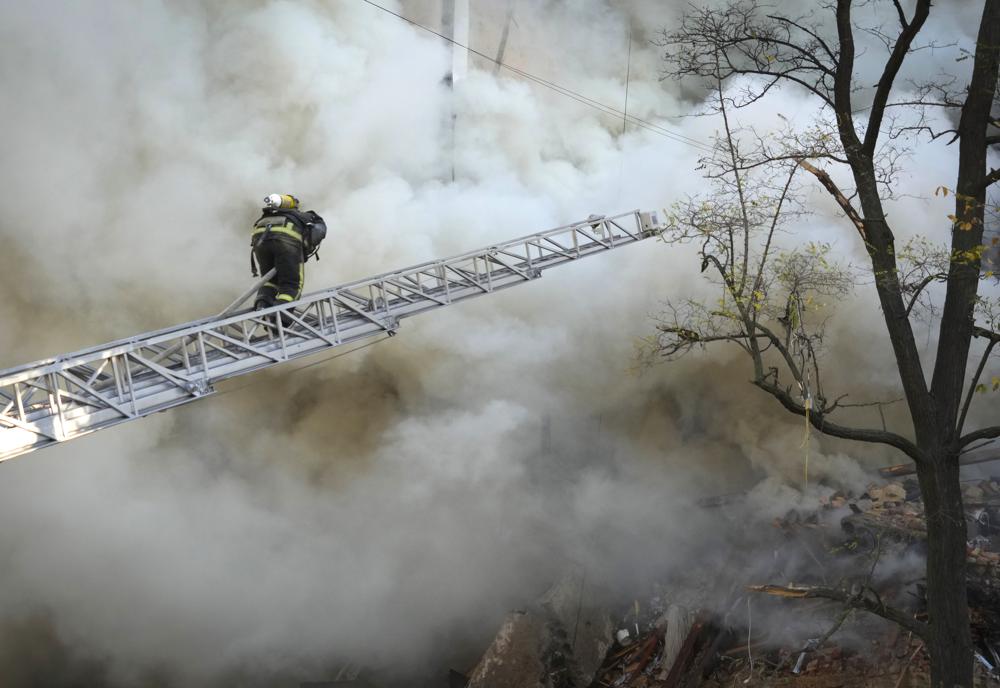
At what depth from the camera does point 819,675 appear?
9.91 m

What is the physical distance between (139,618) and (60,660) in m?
1.24

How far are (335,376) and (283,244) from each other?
20.2ft

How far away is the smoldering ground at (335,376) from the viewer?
41.4 ft

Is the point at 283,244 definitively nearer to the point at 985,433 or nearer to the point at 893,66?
the point at 893,66

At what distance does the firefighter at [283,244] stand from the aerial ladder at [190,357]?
20 centimetres

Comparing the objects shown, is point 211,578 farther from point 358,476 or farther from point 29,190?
point 29,190

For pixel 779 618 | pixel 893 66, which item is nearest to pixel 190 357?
pixel 893 66

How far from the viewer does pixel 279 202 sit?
8.80 meters

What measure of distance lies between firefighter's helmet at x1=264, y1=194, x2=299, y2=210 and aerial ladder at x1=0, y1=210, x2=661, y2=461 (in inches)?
36.3

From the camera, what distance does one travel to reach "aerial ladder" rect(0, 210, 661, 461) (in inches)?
289

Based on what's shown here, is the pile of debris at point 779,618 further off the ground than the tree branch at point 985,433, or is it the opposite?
the tree branch at point 985,433

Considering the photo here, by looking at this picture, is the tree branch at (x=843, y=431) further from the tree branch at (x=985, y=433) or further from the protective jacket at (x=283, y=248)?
the protective jacket at (x=283, y=248)

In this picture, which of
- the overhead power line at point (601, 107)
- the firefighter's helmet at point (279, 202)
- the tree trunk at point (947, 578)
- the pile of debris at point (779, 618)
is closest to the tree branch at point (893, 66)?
the tree trunk at point (947, 578)

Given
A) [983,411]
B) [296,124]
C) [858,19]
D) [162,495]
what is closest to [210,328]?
[162,495]
